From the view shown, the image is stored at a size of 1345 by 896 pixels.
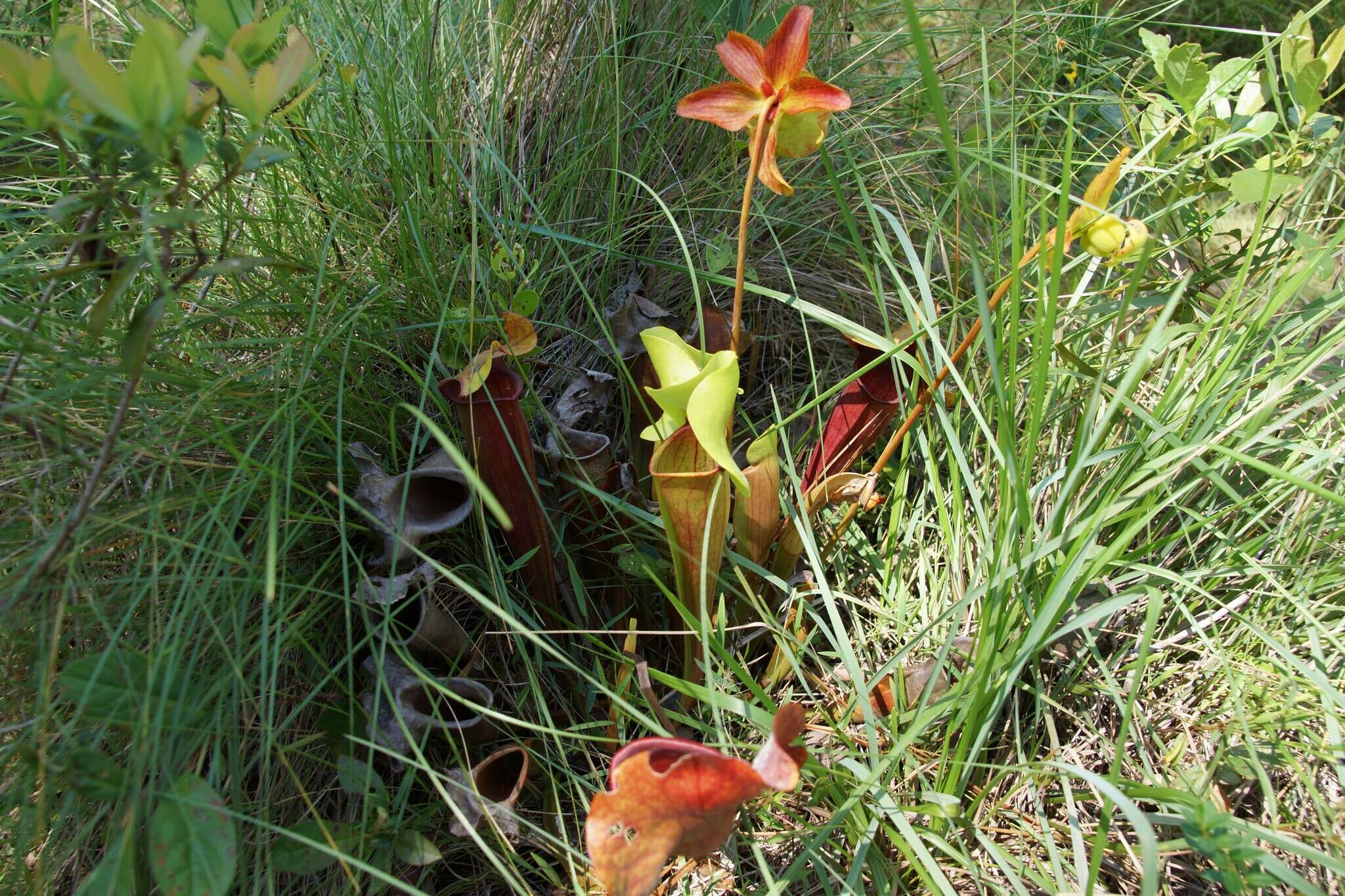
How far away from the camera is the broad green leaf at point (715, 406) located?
84 cm

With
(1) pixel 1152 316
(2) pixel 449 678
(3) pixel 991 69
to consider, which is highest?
(3) pixel 991 69

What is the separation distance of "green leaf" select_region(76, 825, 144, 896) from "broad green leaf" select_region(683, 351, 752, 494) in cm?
60

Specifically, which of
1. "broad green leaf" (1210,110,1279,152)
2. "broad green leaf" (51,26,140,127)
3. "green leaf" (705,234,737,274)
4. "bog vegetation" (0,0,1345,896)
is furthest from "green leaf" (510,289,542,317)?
"broad green leaf" (1210,110,1279,152)

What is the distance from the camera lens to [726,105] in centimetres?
92

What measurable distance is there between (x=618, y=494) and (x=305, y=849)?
1.73 ft

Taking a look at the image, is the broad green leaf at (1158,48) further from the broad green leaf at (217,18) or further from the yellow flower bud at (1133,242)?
the broad green leaf at (217,18)

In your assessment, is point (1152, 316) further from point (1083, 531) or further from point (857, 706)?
point (857, 706)

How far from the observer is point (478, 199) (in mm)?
1245

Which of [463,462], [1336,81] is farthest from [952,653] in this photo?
[1336,81]

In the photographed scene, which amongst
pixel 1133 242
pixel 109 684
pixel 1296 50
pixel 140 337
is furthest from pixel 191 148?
pixel 1296 50

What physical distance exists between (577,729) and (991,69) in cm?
150

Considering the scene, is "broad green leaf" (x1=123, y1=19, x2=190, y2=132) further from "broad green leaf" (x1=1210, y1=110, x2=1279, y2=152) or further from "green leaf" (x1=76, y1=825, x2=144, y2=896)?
"broad green leaf" (x1=1210, y1=110, x2=1279, y2=152)

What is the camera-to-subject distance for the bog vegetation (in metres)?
0.80

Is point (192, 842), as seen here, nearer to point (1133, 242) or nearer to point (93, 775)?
point (93, 775)
